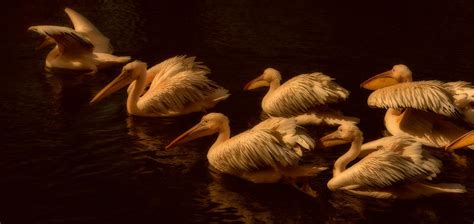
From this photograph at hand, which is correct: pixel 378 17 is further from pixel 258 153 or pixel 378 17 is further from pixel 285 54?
pixel 258 153

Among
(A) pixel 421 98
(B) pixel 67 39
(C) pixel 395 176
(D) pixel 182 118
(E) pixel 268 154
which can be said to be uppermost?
(B) pixel 67 39

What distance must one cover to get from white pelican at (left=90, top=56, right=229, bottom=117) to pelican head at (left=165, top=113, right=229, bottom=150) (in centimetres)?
123

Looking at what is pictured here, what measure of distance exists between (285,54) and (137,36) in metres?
2.62

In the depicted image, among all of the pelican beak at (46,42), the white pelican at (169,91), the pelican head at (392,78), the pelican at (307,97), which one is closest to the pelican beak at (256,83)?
the white pelican at (169,91)

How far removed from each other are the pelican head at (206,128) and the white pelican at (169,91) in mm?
1233

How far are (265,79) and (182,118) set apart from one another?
3.63 ft

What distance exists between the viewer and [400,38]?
42.6ft

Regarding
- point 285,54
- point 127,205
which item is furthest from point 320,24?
point 127,205

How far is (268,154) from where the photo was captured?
18.9 ft

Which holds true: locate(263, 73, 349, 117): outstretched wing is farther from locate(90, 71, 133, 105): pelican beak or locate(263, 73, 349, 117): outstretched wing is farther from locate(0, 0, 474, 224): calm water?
locate(90, 71, 133, 105): pelican beak

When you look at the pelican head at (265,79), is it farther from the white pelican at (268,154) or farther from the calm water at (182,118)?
the white pelican at (268,154)

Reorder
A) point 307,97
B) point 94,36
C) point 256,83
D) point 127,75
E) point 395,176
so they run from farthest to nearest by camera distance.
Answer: point 94,36
point 256,83
point 127,75
point 307,97
point 395,176

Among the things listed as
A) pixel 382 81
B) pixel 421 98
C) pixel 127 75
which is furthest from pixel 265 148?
pixel 382 81

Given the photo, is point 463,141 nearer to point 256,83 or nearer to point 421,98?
point 421,98
